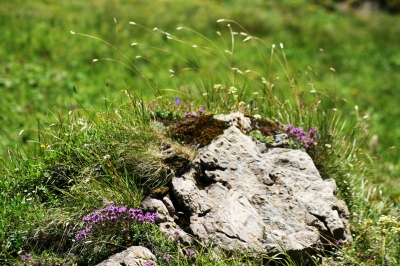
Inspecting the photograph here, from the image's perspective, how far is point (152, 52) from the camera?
1380 cm

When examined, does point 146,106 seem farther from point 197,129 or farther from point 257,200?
point 257,200

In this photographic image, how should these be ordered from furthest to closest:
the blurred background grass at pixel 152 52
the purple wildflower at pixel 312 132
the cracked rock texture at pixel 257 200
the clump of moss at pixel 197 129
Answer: the blurred background grass at pixel 152 52, the purple wildflower at pixel 312 132, the clump of moss at pixel 197 129, the cracked rock texture at pixel 257 200

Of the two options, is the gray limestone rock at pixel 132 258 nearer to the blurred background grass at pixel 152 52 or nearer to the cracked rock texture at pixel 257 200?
the cracked rock texture at pixel 257 200

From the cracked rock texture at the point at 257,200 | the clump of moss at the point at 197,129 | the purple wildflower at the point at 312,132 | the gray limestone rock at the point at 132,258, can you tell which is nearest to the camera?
the gray limestone rock at the point at 132,258

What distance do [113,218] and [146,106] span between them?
1515 millimetres

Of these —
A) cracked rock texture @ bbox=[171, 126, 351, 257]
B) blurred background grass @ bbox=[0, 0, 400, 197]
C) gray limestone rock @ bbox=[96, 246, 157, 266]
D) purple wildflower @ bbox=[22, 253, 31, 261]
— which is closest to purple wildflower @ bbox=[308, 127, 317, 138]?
cracked rock texture @ bbox=[171, 126, 351, 257]

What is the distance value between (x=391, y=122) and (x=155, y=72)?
5958 mm

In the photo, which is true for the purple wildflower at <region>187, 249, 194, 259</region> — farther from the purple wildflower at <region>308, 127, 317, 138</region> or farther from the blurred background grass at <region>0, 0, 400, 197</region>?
the blurred background grass at <region>0, 0, 400, 197</region>

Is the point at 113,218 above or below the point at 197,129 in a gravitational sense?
below

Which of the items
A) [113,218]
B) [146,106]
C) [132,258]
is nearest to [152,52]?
[146,106]

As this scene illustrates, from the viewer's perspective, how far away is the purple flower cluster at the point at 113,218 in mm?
3854

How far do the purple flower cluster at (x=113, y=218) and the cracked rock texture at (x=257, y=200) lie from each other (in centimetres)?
39

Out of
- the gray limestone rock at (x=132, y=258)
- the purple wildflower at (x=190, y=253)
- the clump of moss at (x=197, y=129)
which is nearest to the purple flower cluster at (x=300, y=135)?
the clump of moss at (x=197, y=129)

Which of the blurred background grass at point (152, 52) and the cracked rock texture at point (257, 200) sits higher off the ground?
the cracked rock texture at point (257, 200)
